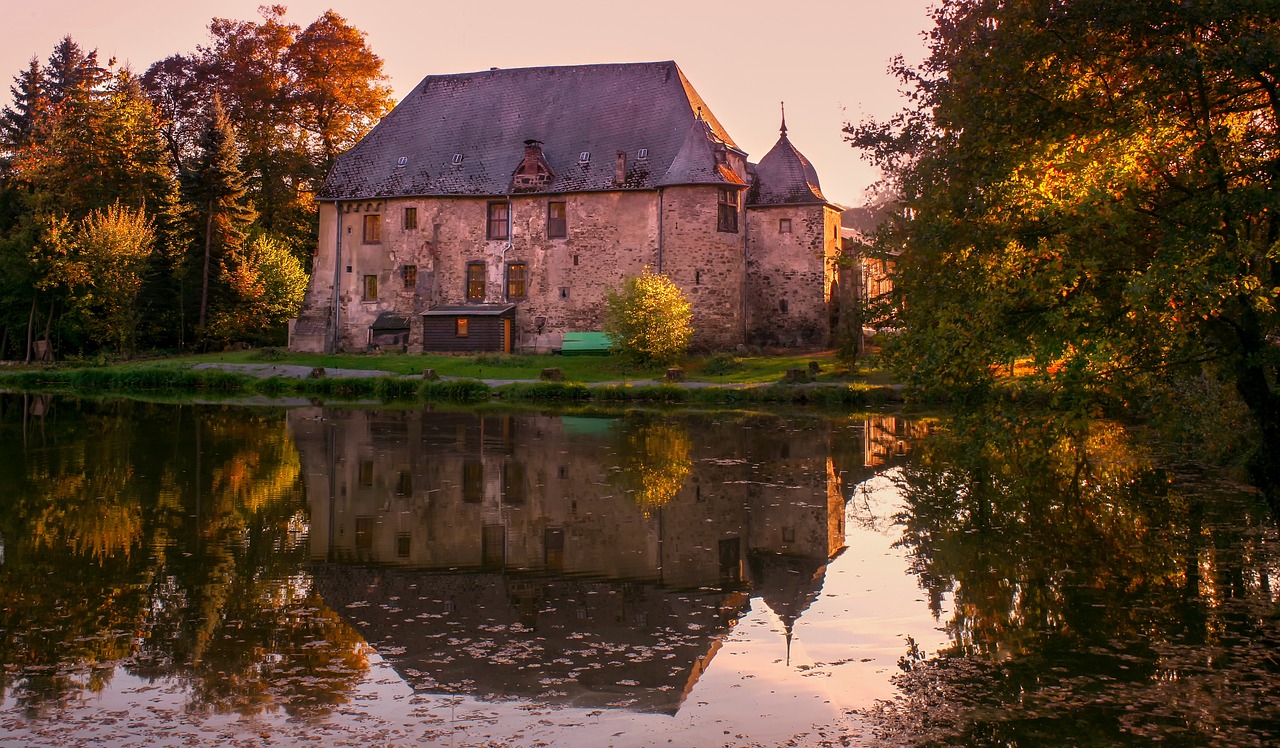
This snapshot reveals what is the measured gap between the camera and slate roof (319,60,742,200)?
48.4 m

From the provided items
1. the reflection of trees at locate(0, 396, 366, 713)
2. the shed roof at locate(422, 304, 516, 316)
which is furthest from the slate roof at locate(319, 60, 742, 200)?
the reflection of trees at locate(0, 396, 366, 713)

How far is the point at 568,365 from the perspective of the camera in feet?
144

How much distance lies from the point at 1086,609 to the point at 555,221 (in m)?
40.9

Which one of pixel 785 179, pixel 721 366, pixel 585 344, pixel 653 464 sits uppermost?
pixel 785 179

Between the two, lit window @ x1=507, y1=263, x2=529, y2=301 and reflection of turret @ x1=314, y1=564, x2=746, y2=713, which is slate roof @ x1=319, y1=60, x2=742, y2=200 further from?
reflection of turret @ x1=314, y1=564, x2=746, y2=713

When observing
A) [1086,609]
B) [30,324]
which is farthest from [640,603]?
[30,324]

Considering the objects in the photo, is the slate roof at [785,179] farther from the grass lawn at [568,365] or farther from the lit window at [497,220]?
the lit window at [497,220]

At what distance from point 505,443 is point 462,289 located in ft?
88.9

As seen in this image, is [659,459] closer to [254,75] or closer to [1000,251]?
[1000,251]

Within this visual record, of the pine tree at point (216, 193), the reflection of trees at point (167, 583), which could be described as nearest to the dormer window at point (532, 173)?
the pine tree at point (216, 193)

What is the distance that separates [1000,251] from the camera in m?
12.7

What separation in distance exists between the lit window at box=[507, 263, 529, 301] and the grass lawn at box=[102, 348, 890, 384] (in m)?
4.28

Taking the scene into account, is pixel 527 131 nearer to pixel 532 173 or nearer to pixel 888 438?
pixel 532 173

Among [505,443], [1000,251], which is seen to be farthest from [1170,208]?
[505,443]
